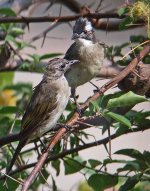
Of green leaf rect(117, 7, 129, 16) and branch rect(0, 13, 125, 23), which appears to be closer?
green leaf rect(117, 7, 129, 16)

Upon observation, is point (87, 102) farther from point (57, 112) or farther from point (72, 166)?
point (57, 112)

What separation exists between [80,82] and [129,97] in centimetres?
207

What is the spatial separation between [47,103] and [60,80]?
50 centimetres

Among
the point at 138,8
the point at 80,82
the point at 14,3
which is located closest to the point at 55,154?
the point at 138,8

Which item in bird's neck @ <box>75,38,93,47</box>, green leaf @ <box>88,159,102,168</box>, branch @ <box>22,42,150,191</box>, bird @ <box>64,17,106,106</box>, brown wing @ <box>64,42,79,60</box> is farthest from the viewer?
bird's neck @ <box>75,38,93,47</box>

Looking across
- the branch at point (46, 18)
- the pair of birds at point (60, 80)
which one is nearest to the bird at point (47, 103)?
the pair of birds at point (60, 80)

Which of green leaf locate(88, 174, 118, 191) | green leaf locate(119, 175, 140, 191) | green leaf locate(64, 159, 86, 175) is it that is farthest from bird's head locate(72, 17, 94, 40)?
green leaf locate(119, 175, 140, 191)

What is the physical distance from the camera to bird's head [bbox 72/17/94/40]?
4657 millimetres

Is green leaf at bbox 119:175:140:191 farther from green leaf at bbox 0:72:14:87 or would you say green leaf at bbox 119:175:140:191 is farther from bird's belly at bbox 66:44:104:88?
bird's belly at bbox 66:44:104:88

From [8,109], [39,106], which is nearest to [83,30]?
[39,106]

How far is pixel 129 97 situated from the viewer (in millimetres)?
2998

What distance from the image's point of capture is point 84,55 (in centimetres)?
530

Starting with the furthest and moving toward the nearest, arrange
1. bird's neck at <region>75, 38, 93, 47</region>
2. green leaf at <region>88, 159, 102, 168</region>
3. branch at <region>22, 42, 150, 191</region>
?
bird's neck at <region>75, 38, 93, 47</region>, green leaf at <region>88, 159, 102, 168</region>, branch at <region>22, 42, 150, 191</region>

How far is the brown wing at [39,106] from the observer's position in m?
3.95
